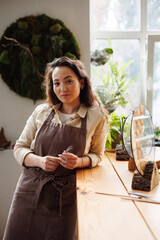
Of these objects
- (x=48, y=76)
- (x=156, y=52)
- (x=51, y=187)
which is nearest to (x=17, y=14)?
(x=48, y=76)

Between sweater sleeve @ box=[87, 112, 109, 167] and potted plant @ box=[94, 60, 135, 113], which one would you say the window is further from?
sweater sleeve @ box=[87, 112, 109, 167]

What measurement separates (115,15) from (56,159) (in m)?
2.17

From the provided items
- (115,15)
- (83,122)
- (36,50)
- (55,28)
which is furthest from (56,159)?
(115,15)

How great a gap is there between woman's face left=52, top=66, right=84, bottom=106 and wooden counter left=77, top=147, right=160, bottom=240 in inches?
20.7

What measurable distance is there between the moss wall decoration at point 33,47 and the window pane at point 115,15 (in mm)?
650

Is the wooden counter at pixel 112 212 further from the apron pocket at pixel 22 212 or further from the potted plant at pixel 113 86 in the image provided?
the potted plant at pixel 113 86

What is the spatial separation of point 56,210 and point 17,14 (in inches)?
74.3

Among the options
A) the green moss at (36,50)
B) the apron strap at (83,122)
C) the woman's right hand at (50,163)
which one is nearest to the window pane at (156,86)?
the green moss at (36,50)

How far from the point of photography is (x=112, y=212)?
35.9 inches

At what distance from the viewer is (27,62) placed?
238 centimetres

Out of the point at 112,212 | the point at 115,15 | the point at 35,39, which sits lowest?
the point at 112,212

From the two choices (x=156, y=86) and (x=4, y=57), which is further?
(x=156, y=86)

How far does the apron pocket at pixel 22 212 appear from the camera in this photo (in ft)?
5.01

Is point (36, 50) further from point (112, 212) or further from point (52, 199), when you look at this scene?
point (112, 212)
